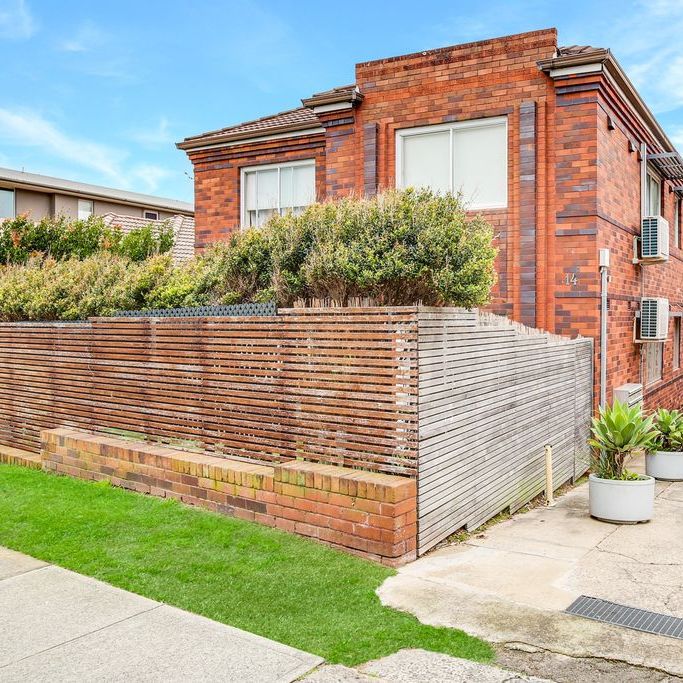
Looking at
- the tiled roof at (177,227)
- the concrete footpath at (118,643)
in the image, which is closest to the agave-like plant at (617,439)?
the concrete footpath at (118,643)

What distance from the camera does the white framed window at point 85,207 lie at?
3188 cm

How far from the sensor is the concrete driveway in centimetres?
441

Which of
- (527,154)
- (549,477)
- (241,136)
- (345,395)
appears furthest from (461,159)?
(345,395)

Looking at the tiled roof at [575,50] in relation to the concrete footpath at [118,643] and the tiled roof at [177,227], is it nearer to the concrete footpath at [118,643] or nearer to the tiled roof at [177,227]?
the concrete footpath at [118,643]

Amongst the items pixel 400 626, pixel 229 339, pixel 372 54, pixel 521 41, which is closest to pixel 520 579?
pixel 400 626

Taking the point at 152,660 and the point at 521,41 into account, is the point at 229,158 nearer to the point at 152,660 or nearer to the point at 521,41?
the point at 521,41

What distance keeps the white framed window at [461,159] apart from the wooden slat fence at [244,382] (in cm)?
544

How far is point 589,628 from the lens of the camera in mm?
4848

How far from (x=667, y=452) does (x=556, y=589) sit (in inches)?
216

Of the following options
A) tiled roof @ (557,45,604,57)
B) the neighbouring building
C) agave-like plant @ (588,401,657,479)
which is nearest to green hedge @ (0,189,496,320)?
agave-like plant @ (588,401,657,479)

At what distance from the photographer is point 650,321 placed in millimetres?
13375

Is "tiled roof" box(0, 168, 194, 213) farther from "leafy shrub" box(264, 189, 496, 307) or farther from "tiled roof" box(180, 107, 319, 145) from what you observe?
"leafy shrub" box(264, 189, 496, 307)

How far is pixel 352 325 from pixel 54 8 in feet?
50.0

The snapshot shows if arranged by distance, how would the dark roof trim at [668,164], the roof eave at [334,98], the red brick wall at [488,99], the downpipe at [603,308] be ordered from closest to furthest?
1. the downpipe at [603,308]
2. the red brick wall at [488,99]
3. the roof eave at [334,98]
4. the dark roof trim at [668,164]
